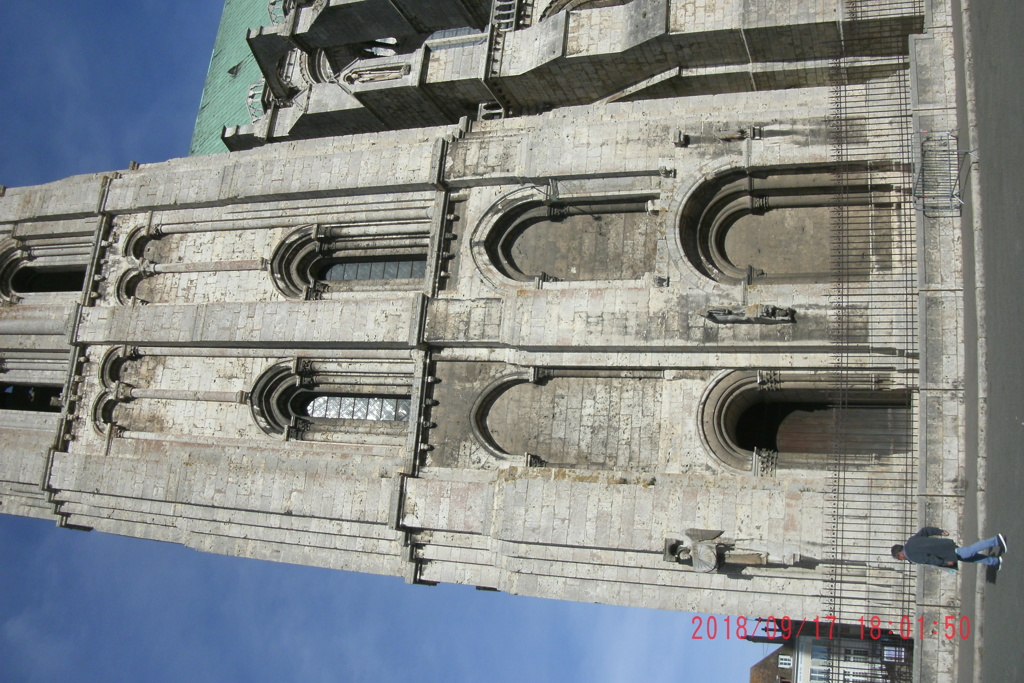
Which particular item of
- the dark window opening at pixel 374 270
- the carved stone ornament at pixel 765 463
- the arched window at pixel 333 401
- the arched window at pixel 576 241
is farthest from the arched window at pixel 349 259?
the carved stone ornament at pixel 765 463

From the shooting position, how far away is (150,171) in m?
24.2

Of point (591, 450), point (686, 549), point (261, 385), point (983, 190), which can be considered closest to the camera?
point (983, 190)

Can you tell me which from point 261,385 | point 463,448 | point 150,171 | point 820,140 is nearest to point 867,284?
point 820,140

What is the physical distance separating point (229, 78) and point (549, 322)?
17564 mm

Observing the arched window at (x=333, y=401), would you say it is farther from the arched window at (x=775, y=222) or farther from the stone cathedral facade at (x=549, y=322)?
the arched window at (x=775, y=222)

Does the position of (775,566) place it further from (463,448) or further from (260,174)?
(260,174)

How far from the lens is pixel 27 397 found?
85.4 feet

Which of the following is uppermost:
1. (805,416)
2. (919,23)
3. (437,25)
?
(437,25)

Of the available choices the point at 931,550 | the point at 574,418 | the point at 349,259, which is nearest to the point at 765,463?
the point at 931,550

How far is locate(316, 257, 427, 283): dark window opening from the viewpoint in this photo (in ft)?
72.3

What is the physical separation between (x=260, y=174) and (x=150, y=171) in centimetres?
405

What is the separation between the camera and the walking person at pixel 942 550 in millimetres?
13141

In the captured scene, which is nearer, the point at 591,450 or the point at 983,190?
the point at 983,190

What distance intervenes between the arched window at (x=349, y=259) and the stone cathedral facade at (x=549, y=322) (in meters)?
0.07
